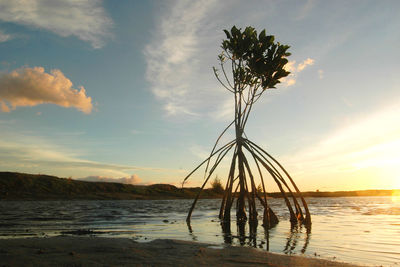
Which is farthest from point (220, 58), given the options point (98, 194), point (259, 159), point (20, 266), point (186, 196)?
point (186, 196)

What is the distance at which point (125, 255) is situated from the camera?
679 centimetres

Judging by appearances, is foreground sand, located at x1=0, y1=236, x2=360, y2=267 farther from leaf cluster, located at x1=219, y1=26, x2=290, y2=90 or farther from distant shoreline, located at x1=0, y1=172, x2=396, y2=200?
distant shoreline, located at x1=0, y1=172, x2=396, y2=200

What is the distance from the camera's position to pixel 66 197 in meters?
47.3

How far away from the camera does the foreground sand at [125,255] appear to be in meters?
6.15

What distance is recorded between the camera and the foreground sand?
615 centimetres

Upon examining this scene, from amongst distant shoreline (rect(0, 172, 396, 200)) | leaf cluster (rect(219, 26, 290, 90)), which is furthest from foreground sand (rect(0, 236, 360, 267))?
distant shoreline (rect(0, 172, 396, 200))

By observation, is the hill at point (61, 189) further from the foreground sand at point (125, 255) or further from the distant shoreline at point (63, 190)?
the foreground sand at point (125, 255)

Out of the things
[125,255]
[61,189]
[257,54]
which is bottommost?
[125,255]

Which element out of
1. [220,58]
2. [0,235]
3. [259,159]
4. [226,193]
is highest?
[220,58]

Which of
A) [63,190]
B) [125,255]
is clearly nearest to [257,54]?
[125,255]

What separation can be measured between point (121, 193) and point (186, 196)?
16135 millimetres

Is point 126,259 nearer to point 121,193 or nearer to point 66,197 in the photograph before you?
point 66,197

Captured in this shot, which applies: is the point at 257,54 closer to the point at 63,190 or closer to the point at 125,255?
the point at 125,255

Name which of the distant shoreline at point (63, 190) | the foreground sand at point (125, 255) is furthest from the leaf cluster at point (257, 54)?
the distant shoreline at point (63, 190)
